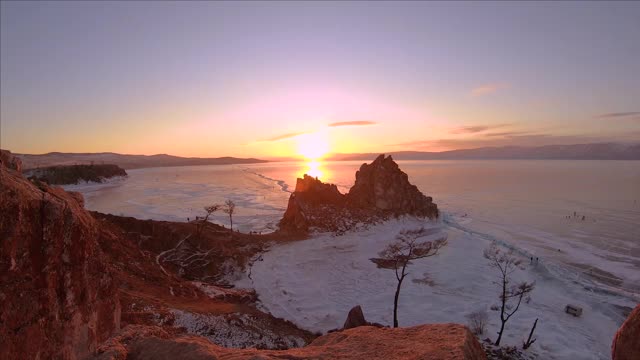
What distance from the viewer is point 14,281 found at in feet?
20.9

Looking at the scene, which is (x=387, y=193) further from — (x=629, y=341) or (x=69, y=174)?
(x=69, y=174)

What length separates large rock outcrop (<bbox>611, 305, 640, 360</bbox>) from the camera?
538 centimetres

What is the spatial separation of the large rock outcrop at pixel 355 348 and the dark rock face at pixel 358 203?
44388mm

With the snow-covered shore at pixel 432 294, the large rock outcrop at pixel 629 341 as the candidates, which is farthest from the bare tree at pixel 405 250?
the large rock outcrop at pixel 629 341

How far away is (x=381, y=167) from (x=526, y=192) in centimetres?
6643

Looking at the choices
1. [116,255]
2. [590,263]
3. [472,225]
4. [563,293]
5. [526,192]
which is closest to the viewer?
[116,255]

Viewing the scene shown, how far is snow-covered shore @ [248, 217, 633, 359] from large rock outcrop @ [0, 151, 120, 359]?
2024 centimetres

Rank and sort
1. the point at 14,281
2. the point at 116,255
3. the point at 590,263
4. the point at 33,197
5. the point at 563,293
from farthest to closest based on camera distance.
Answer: the point at 590,263 → the point at 563,293 → the point at 116,255 → the point at 33,197 → the point at 14,281

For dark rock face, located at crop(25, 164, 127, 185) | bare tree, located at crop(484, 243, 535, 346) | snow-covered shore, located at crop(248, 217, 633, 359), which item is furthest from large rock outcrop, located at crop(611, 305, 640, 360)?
dark rock face, located at crop(25, 164, 127, 185)

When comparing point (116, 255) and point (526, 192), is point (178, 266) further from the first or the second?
point (526, 192)

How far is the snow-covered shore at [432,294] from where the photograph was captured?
26.6m

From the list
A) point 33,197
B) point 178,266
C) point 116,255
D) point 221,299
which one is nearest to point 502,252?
point 221,299

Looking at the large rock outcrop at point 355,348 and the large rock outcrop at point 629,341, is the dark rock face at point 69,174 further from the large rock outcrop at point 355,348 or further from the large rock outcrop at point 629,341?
the large rock outcrop at point 629,341

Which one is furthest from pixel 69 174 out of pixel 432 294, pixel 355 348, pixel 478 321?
pixel 355 348
